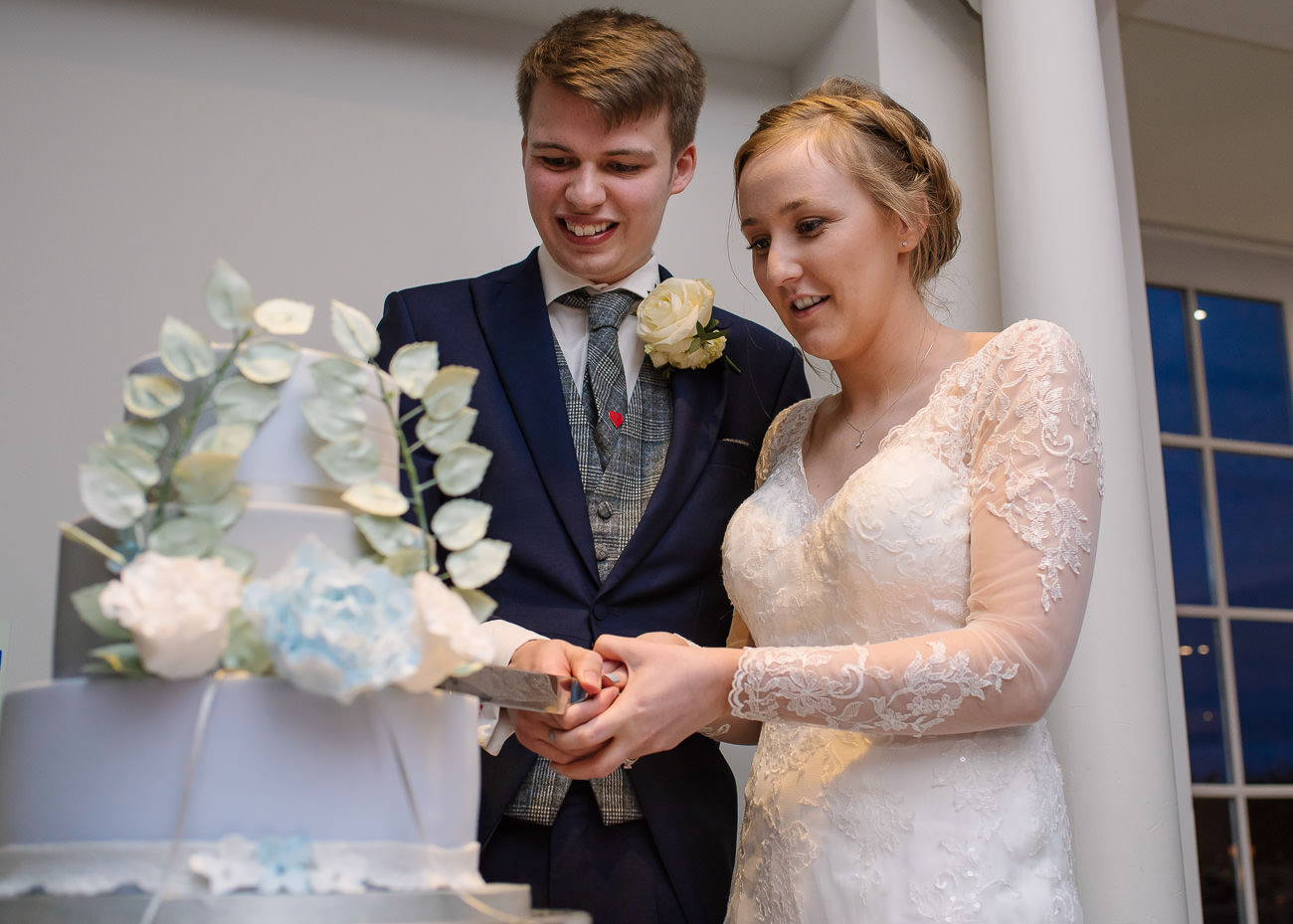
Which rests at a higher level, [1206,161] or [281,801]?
[1206,161]

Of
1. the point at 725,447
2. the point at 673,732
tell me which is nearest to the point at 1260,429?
the point at 725,447

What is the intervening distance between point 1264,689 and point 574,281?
312 centimetres

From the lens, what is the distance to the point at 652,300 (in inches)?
82.3

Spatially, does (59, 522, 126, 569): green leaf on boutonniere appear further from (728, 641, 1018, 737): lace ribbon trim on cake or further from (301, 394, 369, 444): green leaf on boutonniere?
(728, 641, 1018, 737): lace ribbon trim on cake

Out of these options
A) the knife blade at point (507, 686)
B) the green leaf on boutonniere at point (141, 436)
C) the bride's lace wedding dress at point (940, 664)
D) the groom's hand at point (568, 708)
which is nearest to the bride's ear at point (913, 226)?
the bride's lace wedding dress at point (940, 664)

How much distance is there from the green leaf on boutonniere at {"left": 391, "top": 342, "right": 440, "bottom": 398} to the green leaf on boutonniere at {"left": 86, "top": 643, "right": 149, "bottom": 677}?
0.31m

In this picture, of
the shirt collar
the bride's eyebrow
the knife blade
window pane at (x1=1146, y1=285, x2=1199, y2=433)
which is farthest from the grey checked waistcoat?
window pane at (x1=1146, y1=285, x2=1199, y2=433)

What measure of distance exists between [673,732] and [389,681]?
0.72 m

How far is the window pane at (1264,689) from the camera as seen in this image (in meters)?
4.05

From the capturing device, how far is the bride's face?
1889 mm

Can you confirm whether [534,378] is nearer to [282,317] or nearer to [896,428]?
[896,428]

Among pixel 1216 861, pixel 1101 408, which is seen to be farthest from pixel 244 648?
pixel 1216 861

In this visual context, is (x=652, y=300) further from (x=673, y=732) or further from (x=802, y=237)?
(x=673, y=732)

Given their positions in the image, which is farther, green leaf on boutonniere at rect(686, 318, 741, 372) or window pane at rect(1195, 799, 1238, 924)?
window pane at rect(1195, 799, 1238, 924)
